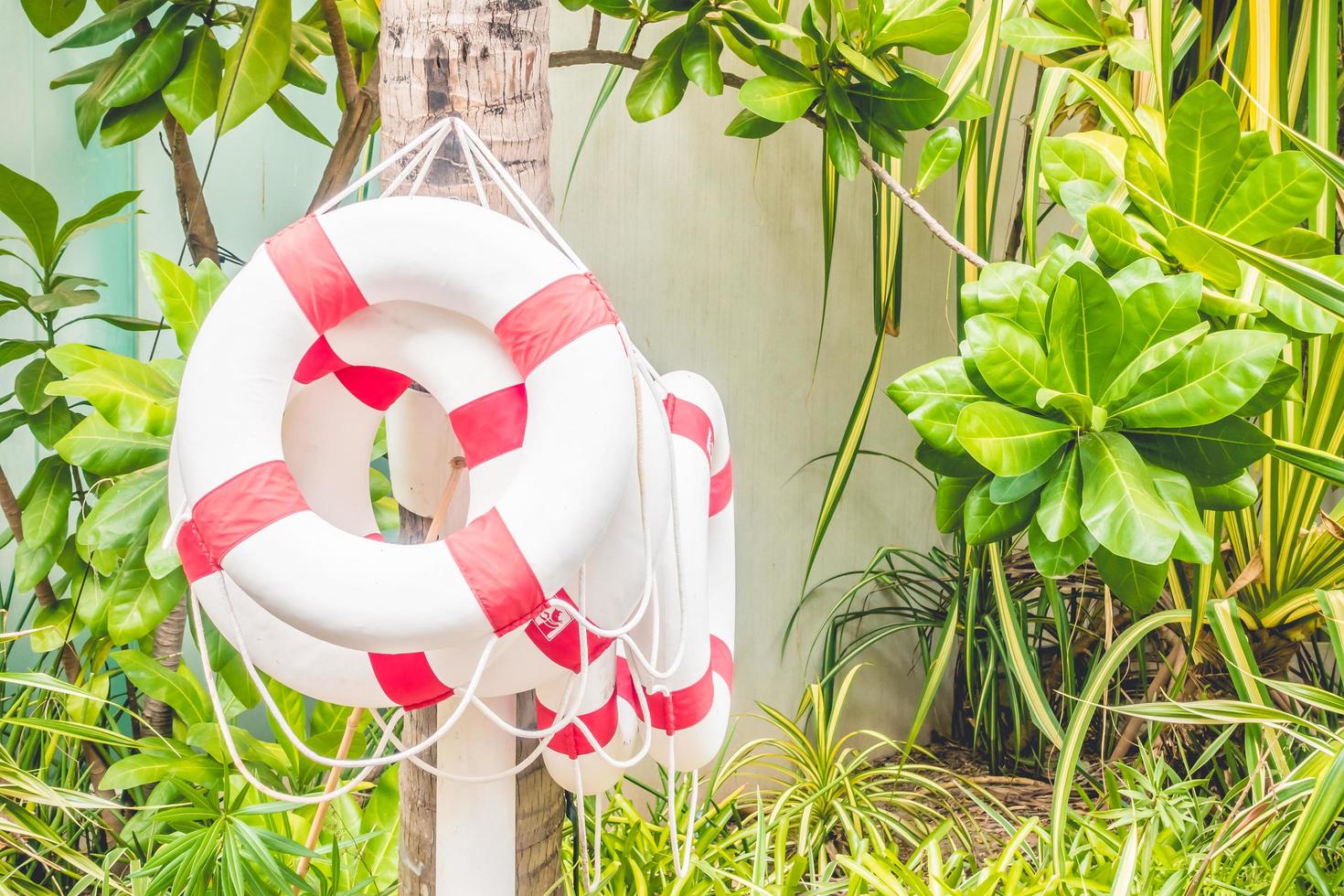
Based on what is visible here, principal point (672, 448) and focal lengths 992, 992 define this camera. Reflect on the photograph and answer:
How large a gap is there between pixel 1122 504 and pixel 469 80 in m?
0.62

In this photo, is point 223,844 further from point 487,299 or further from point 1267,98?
point 1267,98

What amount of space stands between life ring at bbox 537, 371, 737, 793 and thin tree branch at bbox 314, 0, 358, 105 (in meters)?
0.56

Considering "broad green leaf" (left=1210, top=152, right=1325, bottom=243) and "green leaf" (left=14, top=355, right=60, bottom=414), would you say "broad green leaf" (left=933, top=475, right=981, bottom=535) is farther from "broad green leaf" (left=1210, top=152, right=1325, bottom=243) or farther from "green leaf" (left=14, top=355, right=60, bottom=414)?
"green leaf" (left=14, top=355, right=60, bottom=414)

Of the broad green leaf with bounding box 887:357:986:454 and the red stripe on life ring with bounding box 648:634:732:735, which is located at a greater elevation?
the broad green leaf with bounding box 887:357:986:454

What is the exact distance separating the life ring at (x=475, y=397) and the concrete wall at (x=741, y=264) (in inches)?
41.2

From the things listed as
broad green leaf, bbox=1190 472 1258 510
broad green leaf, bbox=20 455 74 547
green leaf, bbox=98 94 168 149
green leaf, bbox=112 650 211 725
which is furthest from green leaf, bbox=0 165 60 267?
broad green leaf, bbox=1190 472 1258 510

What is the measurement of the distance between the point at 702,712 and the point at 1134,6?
109 centimetres

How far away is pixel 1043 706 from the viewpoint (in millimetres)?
1462

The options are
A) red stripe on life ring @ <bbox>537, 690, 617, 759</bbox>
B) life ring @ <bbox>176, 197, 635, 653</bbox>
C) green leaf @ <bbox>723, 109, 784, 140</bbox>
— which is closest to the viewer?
life ring @ <bbox>176, 197, 635, 653</bbox>

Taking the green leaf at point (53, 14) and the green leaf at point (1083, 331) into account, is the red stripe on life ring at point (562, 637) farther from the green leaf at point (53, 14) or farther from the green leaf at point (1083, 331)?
the green leaf at point (53, 14)

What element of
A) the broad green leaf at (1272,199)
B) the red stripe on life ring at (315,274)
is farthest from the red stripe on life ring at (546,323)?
the broad green leaf at (1272,199)

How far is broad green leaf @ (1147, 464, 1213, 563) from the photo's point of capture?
2.52 feet

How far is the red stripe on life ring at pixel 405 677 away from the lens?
28.1 inches

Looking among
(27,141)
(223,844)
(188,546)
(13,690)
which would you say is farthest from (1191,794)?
(27,141)
